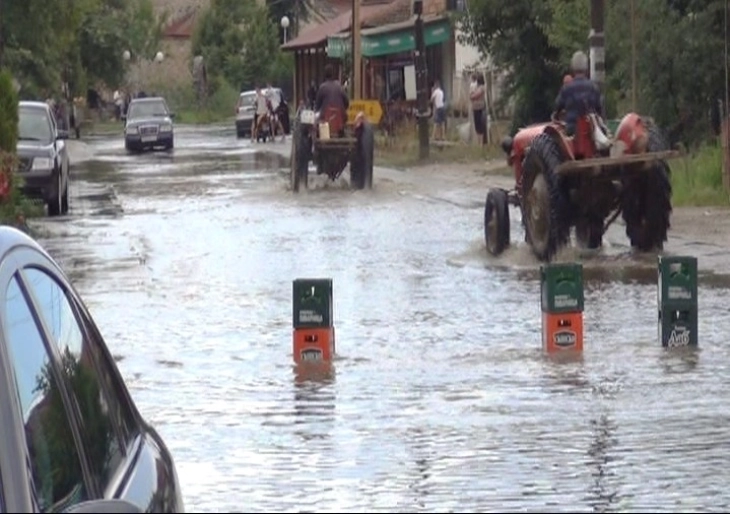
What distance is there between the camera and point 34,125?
27.4 metres

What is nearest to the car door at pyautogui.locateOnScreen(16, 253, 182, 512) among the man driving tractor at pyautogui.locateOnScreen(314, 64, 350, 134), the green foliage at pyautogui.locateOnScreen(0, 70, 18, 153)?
the green foliage at pyautogui.locateOnScreen(0, 70, 18, 153)

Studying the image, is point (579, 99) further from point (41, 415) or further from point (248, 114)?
point (248, 114)

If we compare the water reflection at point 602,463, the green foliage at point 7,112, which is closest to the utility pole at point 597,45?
the green foliage at point 7,112

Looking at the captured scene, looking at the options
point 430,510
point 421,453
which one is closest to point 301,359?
point 421,453

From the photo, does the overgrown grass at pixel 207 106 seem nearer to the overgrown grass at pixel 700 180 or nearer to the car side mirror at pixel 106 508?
the overgrown grass at pixel 700 180

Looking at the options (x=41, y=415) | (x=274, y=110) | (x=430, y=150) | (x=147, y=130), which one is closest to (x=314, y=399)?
(x=41, y=415)

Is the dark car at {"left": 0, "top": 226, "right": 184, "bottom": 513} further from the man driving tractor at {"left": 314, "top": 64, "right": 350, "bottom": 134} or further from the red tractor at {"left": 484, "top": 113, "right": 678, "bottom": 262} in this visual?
the man driving tractor at {"left": 314, "top": 64, "right": 350, "bottom": 134}

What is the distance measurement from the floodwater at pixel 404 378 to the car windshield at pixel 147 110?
2902 centimetres

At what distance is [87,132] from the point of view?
72.5 m

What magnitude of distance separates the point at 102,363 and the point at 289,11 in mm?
89054

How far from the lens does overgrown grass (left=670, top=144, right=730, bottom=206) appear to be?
2409 cm

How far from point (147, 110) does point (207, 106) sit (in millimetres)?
35702

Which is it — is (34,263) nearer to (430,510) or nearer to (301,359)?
(430,510)

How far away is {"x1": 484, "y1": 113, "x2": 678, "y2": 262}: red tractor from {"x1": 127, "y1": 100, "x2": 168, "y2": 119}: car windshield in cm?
3341
